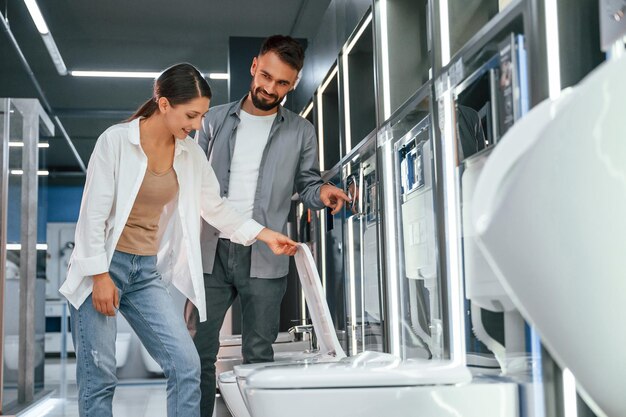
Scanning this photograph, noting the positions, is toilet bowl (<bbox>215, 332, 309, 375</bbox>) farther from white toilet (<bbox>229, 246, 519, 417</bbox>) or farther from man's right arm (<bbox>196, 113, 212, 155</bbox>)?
white toilet (<bbox>229, 246, 519, 417</bbox>)

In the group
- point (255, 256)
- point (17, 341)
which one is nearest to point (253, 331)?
point (255, 256)

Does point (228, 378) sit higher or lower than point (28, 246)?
lower

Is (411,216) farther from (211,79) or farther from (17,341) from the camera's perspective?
(211,79)

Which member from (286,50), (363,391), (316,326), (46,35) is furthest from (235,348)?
(46,35)

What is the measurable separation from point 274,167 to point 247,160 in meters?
0.11

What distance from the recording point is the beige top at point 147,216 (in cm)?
222

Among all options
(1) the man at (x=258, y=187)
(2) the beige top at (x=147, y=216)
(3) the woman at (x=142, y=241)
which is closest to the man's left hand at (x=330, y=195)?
(1) the man at (x=258, y=187)

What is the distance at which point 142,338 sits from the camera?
7.36ft

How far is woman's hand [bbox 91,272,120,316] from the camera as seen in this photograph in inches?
82.2

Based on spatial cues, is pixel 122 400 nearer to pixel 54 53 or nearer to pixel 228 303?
pixel 54 53

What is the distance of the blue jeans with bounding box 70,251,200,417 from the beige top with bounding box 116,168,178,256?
0.09 ft

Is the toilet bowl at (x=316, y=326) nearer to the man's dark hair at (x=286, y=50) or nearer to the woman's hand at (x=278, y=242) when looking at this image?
the woman's hand at (x=278, y=242)

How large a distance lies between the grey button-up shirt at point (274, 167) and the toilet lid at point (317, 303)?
30 centimetres

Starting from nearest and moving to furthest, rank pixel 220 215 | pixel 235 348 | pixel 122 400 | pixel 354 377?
pixel 354 377 → pixel 220 215 → pixel 235 348 → pixel 122 400
